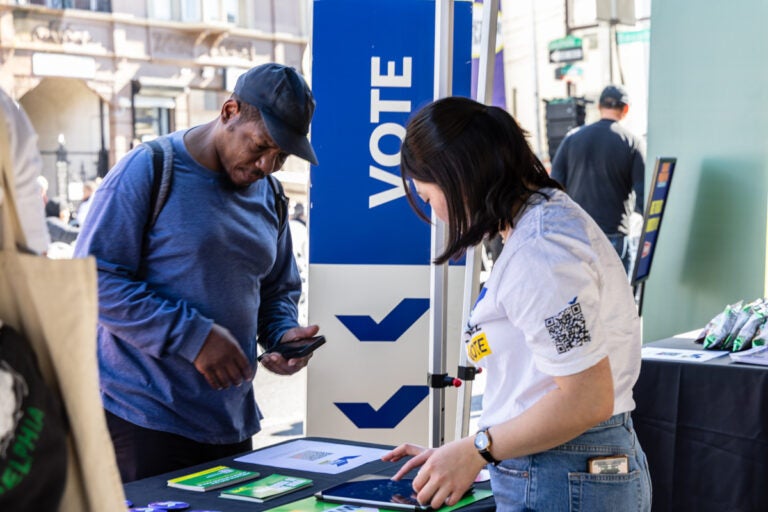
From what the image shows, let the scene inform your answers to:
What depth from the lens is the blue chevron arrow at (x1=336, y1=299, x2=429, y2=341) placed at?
110 inches

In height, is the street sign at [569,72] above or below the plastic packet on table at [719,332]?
above

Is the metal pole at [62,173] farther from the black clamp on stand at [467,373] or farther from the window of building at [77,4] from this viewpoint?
the black clamp on stand at [467,373]

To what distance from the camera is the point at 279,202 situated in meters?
2.08

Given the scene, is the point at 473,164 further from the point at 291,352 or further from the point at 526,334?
the point at 291,352

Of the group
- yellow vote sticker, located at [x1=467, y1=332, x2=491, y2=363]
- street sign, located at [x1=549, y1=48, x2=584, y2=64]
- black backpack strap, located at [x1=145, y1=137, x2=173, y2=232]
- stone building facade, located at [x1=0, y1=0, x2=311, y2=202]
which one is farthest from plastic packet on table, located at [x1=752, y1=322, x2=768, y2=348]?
street sign, located at [x1=549, y1=48, x2=584, y2=64]

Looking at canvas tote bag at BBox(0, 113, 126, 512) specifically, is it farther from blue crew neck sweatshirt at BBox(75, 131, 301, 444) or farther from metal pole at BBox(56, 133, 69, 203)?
metal pole at BBox(56, 133, 69, 203)

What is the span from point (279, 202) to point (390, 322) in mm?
846

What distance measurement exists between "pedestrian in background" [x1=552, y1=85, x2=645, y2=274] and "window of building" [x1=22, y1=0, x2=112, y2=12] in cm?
1047

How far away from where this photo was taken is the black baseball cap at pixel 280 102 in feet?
5.96

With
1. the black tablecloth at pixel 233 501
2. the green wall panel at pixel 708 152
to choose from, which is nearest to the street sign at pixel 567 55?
the green wall panel at pixel 708 152

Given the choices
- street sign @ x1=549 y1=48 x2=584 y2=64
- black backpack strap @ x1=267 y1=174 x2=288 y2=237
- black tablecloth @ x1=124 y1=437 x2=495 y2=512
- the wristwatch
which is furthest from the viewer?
street sign @ x1=549 y1=48 x2=584 y2=64

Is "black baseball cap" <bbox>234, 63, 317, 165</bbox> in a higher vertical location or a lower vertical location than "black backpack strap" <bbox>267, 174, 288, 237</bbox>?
higher

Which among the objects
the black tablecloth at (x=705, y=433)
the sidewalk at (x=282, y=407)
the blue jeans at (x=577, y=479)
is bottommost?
the sidewalk at (x=282, y=407)

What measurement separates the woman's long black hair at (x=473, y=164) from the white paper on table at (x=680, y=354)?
5.31 feet
